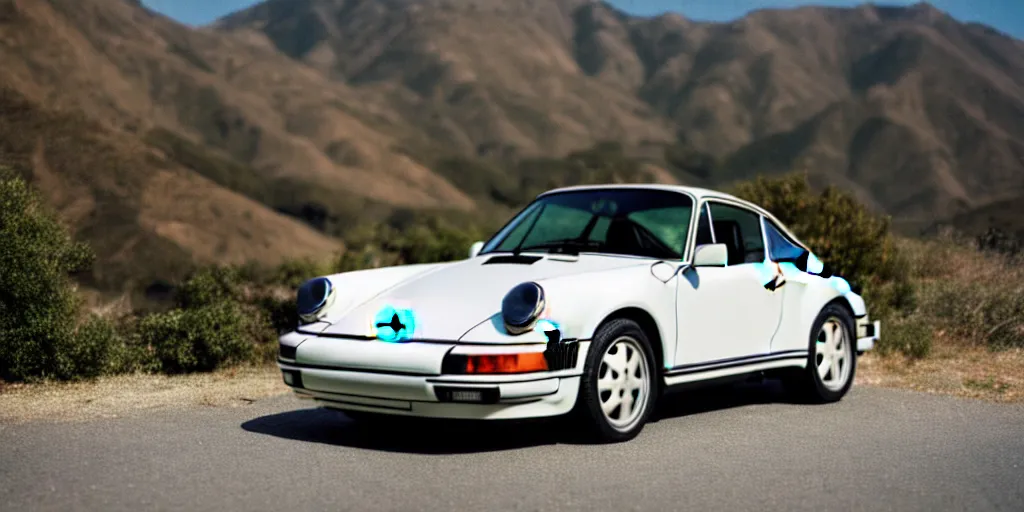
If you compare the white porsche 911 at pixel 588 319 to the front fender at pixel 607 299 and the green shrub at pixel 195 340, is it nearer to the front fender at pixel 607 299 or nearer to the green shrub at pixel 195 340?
the front fender at pixel 607 299

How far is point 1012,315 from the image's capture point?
485 inches

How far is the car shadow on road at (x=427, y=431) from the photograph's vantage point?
659 cm

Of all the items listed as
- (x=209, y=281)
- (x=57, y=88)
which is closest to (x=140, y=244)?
(x=57, y=88)

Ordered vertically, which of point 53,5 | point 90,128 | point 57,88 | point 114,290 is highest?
point 53,5

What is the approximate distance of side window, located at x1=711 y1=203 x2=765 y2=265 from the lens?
8008mm

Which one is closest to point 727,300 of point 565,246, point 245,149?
point 565,246

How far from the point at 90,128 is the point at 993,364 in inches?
2832

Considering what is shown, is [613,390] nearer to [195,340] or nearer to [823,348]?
[823,348]

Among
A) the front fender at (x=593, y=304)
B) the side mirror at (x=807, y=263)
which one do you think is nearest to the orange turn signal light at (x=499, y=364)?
the front fender at (x=593, y=304)

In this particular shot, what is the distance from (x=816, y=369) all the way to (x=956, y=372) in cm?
275

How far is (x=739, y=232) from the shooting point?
812cm

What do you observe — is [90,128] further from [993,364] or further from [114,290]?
[993,364]

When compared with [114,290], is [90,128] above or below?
above

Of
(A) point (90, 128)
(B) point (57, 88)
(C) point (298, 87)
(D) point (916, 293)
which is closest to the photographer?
(D) point (916, 293)
